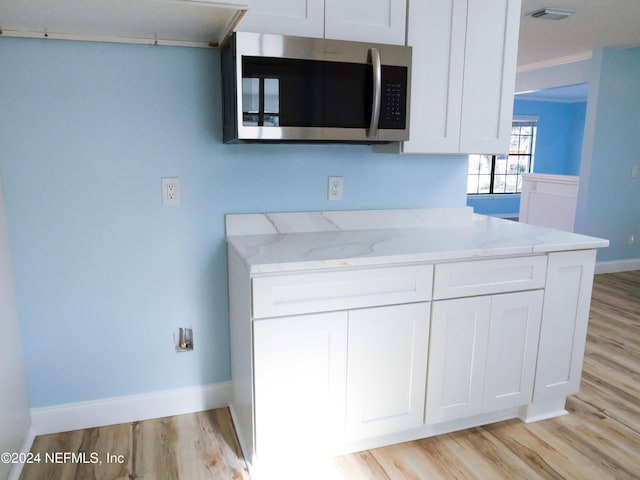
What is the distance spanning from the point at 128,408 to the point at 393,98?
5.98 ft

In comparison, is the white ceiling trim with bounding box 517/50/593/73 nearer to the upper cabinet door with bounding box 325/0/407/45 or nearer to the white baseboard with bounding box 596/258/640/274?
the white baseboard with bounding box 596/258/640/274

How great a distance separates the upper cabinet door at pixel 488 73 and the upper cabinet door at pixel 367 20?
349mm

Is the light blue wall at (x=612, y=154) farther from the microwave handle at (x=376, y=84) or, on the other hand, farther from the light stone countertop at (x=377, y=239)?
the microwave handle at (x=376, y=84)

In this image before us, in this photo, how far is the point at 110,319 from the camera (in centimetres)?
214

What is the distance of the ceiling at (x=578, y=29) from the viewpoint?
3340 mm

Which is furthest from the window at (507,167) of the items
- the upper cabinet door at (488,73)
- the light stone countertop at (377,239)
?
the upper cabinet door at (488,73)

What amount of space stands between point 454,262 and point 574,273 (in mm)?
664

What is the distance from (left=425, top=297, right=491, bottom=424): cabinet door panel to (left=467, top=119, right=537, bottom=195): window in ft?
23.4

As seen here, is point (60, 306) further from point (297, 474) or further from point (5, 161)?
point (297, 474)

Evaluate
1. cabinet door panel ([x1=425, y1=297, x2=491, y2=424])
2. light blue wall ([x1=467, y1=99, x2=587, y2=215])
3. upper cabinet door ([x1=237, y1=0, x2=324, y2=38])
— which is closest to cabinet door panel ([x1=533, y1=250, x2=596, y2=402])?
cabinet door panel ([x1=425, y1=297, x2=491, y2=424])

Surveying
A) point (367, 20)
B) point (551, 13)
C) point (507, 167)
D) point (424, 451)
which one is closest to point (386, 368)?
point (424, 451)

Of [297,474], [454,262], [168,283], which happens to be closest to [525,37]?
[454,262]

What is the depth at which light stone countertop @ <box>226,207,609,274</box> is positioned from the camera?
1787mm

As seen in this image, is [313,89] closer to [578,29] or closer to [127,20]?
[127,20]
